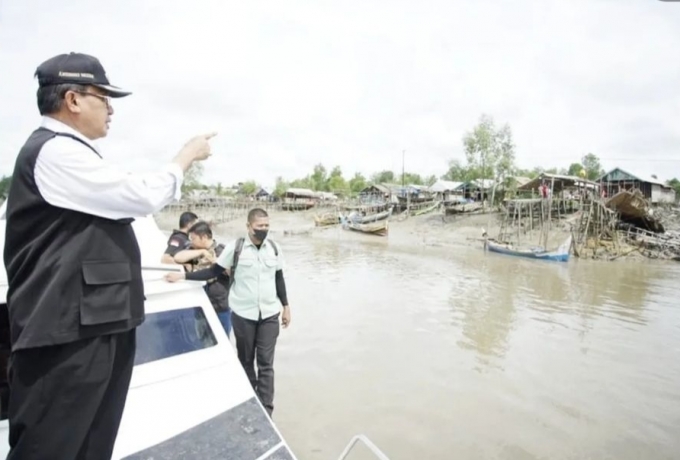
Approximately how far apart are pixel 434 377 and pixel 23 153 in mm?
5994

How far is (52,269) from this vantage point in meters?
1.37

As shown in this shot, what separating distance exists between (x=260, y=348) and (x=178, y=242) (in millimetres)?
1666

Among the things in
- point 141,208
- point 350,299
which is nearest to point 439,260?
point 350,299

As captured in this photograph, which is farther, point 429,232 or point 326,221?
point 326,221

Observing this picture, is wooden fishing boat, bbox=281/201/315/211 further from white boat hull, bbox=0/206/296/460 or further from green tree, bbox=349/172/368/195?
white boat hull, bbox=0/206/296/460

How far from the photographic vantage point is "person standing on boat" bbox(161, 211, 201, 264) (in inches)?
157

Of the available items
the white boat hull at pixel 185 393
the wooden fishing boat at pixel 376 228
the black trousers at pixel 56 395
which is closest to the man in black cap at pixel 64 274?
the black trousers at pixel 56 395

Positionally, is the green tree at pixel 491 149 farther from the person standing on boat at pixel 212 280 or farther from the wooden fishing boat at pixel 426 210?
the person standing on boat at pixel 212 280

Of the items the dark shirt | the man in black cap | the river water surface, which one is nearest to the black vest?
the man in black cap

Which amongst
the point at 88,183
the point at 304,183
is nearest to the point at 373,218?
the point at 88,183

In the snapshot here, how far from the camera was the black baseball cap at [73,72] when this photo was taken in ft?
4.95

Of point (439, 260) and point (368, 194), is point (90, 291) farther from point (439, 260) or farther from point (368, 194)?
point (368, 194)

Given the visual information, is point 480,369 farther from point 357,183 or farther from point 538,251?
point 357,183

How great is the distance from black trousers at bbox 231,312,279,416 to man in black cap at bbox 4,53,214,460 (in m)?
2.76
